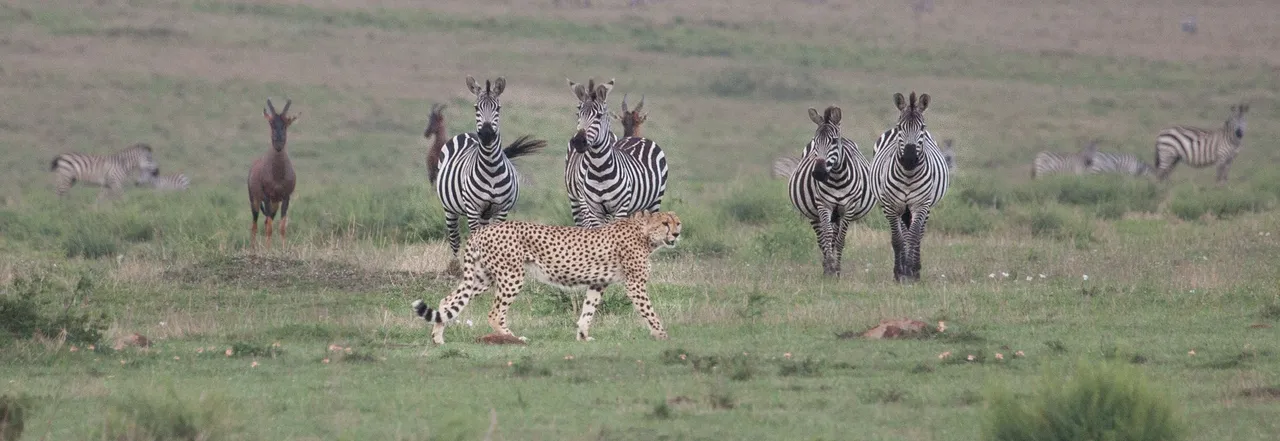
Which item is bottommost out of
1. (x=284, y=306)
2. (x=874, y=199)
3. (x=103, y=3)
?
(x=284, y=306)

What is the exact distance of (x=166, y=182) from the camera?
117ft

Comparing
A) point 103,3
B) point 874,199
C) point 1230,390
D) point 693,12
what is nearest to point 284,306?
point 874,199

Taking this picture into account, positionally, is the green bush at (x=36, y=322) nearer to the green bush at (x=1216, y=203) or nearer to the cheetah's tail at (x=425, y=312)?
the cheetah's tail at (x=425, y=312)

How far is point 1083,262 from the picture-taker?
690 inches

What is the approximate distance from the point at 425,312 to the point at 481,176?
524cm

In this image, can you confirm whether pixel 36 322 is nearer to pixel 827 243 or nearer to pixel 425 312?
pixel 425 312

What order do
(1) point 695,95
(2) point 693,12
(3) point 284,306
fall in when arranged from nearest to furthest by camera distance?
(3) point 284,306, (1) point 695,95, (2) point 693,12

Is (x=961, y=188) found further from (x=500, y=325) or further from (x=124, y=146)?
(x=124, y=146)

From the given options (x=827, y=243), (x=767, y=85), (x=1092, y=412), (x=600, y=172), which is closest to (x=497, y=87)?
(x=600, y=172)

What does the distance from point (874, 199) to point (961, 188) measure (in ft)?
28.4

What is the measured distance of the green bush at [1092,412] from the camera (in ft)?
24.3

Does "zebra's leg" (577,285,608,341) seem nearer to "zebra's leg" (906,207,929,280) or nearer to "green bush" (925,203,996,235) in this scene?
"zebra's leg" (906,207,929,280)

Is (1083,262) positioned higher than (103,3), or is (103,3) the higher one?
(103,3)

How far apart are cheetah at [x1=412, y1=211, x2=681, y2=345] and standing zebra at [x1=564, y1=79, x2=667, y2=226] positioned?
345 cm
